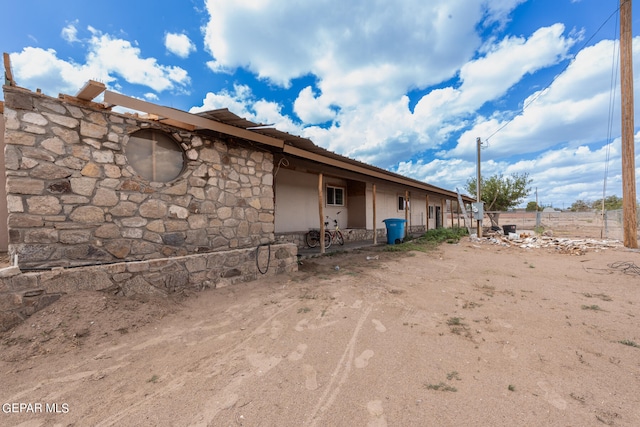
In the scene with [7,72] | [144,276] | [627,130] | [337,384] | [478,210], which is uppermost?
[627,130]

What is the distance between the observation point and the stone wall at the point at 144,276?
9.14 feet

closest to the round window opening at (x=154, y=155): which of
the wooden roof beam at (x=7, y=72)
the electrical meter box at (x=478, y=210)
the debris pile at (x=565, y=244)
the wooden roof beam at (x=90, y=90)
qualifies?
the wooden roof beam at (x=90, y=90)

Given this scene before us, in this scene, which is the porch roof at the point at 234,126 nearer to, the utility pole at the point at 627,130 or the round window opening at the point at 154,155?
the round window opening at the point at 154,155

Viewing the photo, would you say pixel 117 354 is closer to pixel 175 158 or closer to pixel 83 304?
pixel 83 304

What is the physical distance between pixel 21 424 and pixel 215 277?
8.90 feet

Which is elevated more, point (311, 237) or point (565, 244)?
point (311, 237)

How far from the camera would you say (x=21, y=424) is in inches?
67.2

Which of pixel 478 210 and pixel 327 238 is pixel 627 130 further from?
pixel 327 238

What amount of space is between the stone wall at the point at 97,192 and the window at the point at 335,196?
619cm

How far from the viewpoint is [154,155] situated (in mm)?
3945

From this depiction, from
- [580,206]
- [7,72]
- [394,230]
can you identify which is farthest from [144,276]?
[580,206]

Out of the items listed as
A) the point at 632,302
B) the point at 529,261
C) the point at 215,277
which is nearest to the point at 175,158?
the point at 215,277

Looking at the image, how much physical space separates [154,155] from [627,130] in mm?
13899

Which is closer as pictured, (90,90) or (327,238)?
(90,90)
